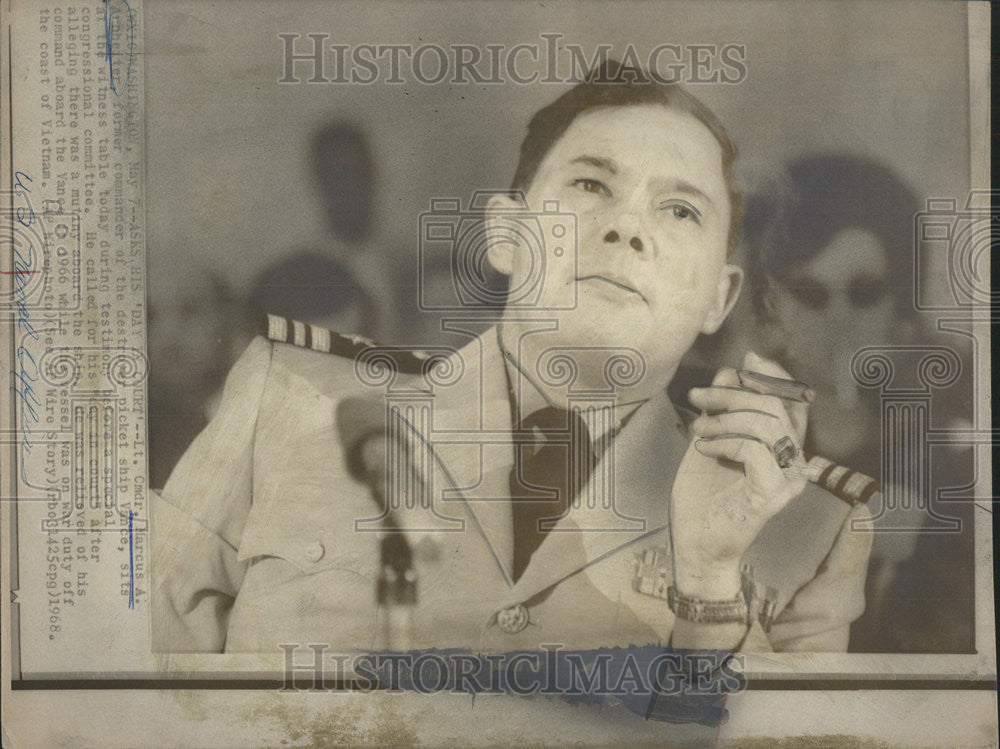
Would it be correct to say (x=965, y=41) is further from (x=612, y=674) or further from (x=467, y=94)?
(x=612, y=674)

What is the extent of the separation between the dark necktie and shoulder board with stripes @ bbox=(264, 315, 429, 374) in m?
0.46

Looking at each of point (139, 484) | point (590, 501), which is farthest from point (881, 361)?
point (139, 484)

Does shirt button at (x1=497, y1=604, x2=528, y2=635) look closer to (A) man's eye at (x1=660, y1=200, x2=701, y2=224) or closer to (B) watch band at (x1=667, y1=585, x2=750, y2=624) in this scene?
(B) watch band at (x1=667, y1=585, x2=750, y2=624)

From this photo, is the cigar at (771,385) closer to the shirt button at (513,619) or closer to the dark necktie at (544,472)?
the dark necktie at (544,472)

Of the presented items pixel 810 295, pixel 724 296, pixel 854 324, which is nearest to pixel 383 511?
pixel 724 296

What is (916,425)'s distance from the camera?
2885 mm

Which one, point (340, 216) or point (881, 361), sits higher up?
point (340, 216)

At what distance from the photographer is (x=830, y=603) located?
2.85 meters

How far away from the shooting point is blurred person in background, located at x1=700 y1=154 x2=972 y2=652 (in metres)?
2.85

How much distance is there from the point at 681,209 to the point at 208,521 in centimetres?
204

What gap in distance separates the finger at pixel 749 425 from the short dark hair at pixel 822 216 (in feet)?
1.30

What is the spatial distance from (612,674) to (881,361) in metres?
1.51
